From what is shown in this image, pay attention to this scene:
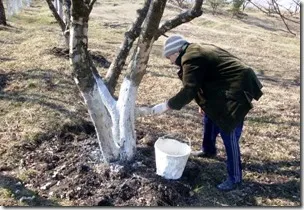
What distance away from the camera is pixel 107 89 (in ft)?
11.9

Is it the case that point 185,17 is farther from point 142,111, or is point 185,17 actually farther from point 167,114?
point 167,114

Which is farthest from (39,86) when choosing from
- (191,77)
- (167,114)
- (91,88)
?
(191,77)

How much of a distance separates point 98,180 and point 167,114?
7.13 feet

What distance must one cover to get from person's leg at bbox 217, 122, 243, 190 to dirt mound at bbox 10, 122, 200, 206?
32 cm

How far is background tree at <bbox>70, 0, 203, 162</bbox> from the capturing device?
3291 millimetres

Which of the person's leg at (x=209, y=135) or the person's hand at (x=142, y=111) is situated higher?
the person's hand at (x=142, y=111)

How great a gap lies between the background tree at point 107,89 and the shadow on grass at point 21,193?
674mm

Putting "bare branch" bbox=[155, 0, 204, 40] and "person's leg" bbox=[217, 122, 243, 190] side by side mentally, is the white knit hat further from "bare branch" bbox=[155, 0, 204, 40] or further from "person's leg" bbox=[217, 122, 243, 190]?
"person's leg" bbox=[217, 122, 243, 190]

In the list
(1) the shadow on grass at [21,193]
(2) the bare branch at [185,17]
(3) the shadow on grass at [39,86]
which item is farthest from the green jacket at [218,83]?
(3) the shadow on grass at [39,86]

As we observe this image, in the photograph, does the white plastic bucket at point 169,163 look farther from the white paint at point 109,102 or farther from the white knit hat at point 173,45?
the white knit hat at point 173,45

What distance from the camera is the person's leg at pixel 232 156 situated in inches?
137

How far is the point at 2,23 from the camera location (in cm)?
1207

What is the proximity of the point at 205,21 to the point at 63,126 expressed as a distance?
14.2 m

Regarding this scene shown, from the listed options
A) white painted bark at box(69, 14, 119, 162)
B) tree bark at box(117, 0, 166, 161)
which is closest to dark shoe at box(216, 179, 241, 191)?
tree bark at box(117, 0, 166, 161)
